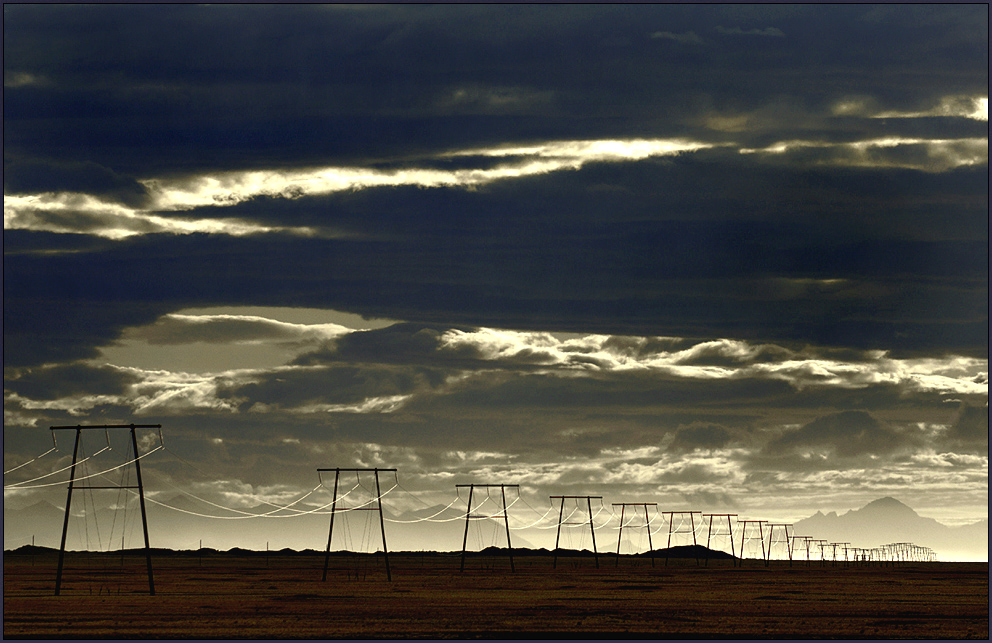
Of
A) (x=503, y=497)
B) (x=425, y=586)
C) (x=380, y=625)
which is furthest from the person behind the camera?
(x=503, y=497)

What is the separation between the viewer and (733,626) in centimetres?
6588

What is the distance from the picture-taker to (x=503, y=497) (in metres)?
129

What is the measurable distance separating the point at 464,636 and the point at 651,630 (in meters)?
10.5

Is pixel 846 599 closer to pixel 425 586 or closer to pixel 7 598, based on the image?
pixel 425 586

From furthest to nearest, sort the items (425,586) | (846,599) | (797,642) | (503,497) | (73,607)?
(503,497), (425,586), (846,599), (73,607), (797,642)

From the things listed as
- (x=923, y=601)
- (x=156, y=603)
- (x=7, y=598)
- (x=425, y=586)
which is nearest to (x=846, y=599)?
(x=923, y=601)

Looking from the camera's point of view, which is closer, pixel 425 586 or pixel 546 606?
pixel 546 606

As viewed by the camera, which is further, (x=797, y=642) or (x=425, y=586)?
(x=425, y=586)

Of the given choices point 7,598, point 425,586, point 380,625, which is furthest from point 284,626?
point 425,586

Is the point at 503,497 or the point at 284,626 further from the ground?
the point at 503,497

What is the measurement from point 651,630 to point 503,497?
66.6 m

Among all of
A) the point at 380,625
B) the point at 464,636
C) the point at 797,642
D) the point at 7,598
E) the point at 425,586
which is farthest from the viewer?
the point at 425,586

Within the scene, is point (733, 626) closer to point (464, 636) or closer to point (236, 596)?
point (464, 636)

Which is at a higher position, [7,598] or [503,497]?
[503,497]
